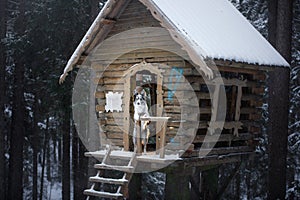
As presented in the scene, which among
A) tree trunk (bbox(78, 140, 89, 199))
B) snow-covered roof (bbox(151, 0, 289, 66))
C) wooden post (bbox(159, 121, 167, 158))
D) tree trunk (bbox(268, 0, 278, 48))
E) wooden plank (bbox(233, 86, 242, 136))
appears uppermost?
tree trunk (bbox(268, 0, 278, 48))

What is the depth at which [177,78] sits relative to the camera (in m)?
11.2

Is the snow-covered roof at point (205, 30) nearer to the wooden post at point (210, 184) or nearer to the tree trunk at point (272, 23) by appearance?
Answer: the tree trunk at point (272, 23)

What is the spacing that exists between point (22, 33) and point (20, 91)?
95.2 inches

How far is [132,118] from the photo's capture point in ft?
42.0

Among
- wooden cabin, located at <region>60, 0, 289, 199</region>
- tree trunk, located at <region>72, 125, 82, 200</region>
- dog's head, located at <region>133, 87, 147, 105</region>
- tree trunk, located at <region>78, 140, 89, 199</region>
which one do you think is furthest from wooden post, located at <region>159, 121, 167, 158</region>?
tree trunk, located at <region>72, 125, 82, 200</region>

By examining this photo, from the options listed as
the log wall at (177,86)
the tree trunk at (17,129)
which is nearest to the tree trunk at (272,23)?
the log wall at (177,86)

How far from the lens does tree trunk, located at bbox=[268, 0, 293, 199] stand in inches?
640

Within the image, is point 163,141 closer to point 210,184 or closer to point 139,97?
point 139,97

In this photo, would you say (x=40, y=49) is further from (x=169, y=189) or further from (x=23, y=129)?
(x=169, y=189)

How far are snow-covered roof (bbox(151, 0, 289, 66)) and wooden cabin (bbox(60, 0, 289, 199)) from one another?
3 centimetres

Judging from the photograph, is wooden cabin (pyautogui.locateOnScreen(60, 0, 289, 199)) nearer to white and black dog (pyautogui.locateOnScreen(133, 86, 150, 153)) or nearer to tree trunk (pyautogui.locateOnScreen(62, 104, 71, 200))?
white and black dog (pyautogui.locateOnScreen(133, 86, 150, 153))

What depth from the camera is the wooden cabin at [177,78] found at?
10.9 m

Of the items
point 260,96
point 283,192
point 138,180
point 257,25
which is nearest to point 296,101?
point 257,25

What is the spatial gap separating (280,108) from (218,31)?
217 inches
